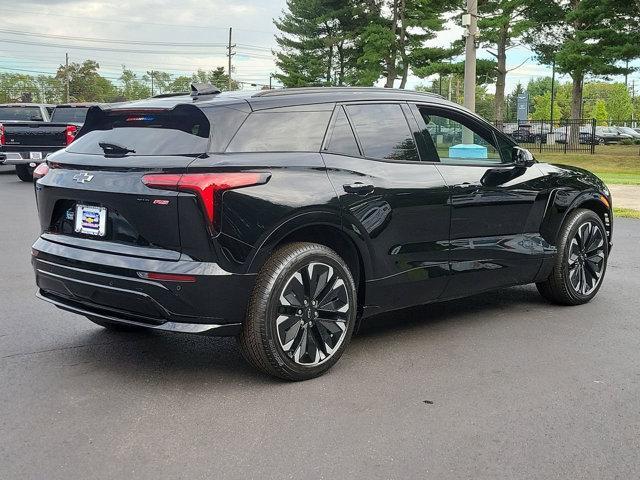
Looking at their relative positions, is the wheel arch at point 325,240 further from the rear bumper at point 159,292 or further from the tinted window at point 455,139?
the tinted window at point 455,139

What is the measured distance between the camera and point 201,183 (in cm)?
387

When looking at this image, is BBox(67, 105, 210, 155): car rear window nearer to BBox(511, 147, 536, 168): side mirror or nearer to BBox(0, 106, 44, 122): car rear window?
BBox(511, 147, 536, 168): side mirror

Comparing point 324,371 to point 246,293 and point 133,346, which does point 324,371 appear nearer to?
point 246,293

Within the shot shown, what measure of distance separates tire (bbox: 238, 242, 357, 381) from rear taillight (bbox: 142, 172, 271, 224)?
1.64 ft

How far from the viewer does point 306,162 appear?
4.36m

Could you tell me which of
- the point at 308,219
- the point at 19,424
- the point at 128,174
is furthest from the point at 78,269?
the point at 308,219

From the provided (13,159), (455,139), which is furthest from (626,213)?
(13,159)

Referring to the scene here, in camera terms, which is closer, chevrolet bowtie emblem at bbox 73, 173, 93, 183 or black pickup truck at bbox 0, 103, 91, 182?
chevrolet bowtie emblem at bbox 73, 173, 93, 183

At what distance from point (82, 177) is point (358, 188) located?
1.62 metres

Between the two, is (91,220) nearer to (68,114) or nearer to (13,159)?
(13,159)

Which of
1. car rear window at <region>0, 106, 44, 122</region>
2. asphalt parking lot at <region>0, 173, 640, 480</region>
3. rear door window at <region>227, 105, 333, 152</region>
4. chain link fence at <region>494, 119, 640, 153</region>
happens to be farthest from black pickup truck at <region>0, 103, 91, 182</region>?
chain link fence at <region>494, 119, 640, 153</region>

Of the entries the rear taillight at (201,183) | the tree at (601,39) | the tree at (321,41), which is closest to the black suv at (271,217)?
the rear taillight at (201,183)

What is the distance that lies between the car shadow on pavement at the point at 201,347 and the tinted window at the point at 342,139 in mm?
1330

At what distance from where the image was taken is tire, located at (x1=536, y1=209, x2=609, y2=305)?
5953 mm
